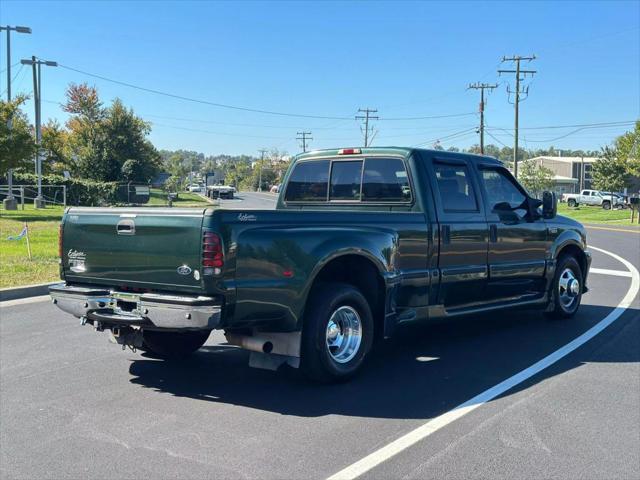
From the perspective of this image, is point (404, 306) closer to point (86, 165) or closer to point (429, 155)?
point (429, 155)

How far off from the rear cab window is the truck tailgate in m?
2.55

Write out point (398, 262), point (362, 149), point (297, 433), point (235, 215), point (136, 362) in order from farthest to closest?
point (362, 149), point (136, 362), point (398, 262), point (235, 215), point (297, 433)

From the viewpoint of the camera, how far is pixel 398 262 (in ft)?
20.0

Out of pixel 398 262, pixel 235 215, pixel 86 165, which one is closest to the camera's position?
pixel 235 215

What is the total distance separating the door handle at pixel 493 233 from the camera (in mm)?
7230

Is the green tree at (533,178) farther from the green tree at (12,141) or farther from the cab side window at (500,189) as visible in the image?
the cab side window at (500,189)

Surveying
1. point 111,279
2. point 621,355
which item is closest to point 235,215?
point 111,279

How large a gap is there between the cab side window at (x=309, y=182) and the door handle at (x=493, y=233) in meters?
1.88

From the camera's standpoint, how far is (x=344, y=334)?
584 centimetres

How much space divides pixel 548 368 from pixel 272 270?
2961mm

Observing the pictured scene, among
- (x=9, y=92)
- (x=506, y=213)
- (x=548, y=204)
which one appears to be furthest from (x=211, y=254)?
(x=9, y=92)

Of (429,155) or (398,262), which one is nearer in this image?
(398,262)

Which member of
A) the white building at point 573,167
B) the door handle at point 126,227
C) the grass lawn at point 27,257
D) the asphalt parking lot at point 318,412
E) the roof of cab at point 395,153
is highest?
the white building at point 573,167

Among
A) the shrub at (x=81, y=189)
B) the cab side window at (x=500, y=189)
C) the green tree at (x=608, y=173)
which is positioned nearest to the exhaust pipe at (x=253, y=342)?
the cab side window at (x=500, y=189)
